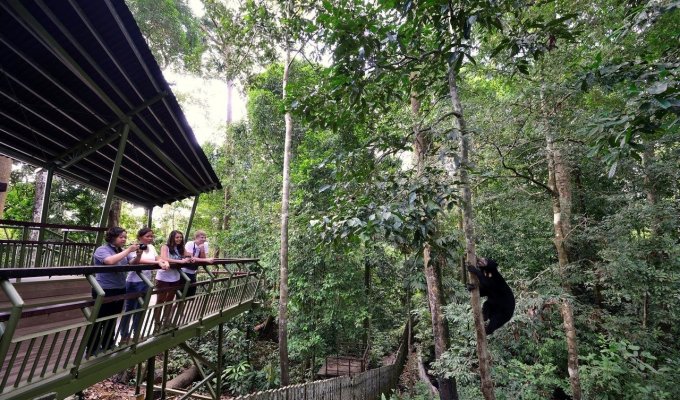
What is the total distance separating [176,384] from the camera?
→ 10.5 metres

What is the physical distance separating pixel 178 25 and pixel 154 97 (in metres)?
10.3

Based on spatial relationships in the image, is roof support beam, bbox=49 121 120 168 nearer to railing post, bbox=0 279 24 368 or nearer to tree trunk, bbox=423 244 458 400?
railing post, bbox=0 279 24 368

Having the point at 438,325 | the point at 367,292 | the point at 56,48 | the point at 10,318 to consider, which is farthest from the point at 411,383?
the point at 56,48

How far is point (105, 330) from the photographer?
3213mm

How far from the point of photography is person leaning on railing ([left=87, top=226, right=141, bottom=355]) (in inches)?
125

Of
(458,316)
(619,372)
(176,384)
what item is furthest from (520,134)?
(176,384)

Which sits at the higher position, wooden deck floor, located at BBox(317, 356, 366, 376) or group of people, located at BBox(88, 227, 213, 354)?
group of people, located at BBox(88, 227, 213, 354)

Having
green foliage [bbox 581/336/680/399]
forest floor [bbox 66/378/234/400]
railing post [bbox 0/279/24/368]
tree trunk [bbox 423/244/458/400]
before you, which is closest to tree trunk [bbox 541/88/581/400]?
green foliage [bbox 581/336/680/399]

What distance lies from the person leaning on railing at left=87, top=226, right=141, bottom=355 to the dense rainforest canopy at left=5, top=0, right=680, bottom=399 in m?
2.02

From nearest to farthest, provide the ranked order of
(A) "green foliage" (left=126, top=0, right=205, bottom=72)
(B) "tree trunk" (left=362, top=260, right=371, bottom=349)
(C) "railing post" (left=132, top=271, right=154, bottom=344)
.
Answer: (C) "railing post" (left=132, top=271, right=154, bottom=344) → (B) "tree trunk" (left=362, top=260, right=371, bottom=349) → (A) "green foliage" (left=126, top=0, right=205, bottom=72)

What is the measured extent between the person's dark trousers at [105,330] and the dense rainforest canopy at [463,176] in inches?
82.1

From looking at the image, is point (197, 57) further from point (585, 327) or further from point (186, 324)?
point (585, 327)

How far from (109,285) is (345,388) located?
6.81 metres

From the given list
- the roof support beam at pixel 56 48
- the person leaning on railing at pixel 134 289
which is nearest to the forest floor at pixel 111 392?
the person leaning on railing at pixel 134 289
